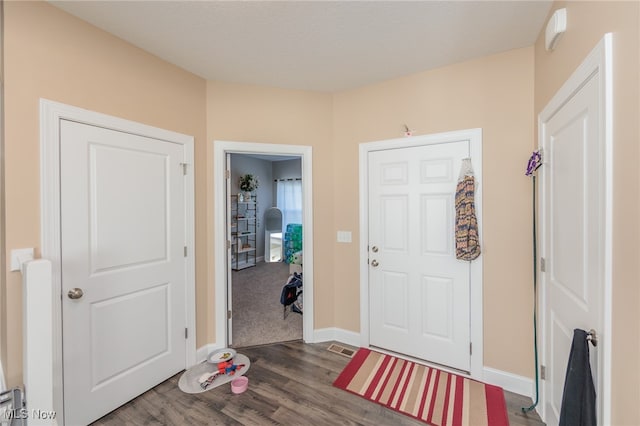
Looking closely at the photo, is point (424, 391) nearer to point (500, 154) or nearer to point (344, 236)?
point (344, 236)

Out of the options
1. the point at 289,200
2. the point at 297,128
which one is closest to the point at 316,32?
the point at 297,128

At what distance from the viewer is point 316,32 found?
70.9 inches

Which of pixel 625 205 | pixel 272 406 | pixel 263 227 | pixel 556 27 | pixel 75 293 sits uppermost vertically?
pixel 556 27

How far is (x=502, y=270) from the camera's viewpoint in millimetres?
2039

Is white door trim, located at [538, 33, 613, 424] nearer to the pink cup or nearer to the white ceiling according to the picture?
the white ceiling

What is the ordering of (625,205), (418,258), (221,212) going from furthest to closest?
(221,212)
(418,258)
(625,205)

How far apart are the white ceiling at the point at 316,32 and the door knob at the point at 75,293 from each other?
1.69 meters

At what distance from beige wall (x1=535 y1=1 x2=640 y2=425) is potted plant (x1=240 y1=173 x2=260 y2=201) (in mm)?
5591

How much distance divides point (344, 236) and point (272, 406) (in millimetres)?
1532

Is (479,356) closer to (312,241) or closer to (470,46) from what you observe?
(312,241)

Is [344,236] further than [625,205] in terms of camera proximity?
Yes

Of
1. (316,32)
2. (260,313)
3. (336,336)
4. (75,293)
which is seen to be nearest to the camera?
(75,293)

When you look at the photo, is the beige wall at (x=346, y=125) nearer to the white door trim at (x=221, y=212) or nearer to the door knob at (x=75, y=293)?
the white door trim at (x=221, y=212)

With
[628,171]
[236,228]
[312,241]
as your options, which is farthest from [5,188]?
[236,228]
